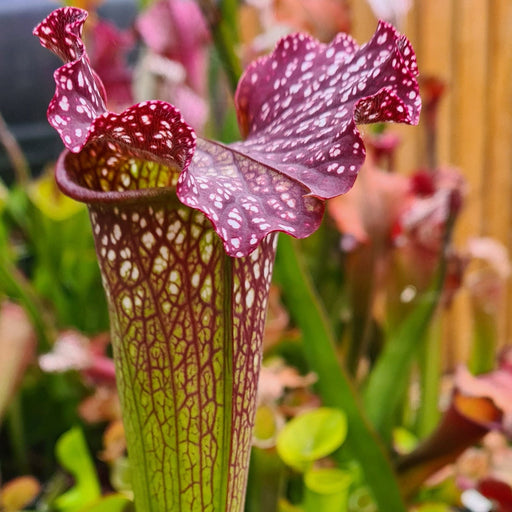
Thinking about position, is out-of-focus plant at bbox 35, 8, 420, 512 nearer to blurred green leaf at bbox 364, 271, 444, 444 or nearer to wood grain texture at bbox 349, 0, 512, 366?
blurred green leaf at bbox 364, 271, 444, 444

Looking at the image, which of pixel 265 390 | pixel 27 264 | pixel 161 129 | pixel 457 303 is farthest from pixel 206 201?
pixel 457 303

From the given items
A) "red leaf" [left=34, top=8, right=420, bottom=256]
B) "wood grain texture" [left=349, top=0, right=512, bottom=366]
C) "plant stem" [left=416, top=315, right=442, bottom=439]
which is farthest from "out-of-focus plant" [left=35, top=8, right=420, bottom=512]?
"wood grain texture" [left=349, top=0, right=512, bottom=366]

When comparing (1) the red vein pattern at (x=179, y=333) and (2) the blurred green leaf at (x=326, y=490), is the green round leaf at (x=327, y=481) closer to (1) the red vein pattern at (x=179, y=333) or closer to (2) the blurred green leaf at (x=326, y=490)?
(2) the blurred green leaf at (x=326, y=490)

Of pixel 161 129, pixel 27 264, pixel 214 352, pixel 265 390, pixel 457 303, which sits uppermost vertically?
pixel 161 129

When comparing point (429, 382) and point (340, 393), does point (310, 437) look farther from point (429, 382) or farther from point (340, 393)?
point (429, 382)

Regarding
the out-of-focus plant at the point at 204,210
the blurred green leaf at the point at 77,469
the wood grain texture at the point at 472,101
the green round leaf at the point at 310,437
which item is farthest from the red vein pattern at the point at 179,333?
the wood grain texture at the point at 472,101

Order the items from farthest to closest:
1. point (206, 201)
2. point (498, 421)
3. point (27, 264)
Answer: point (27, 264) → point (498, 421) → point (206, 201)

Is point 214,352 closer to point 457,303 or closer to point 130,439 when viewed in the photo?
point 130,439
